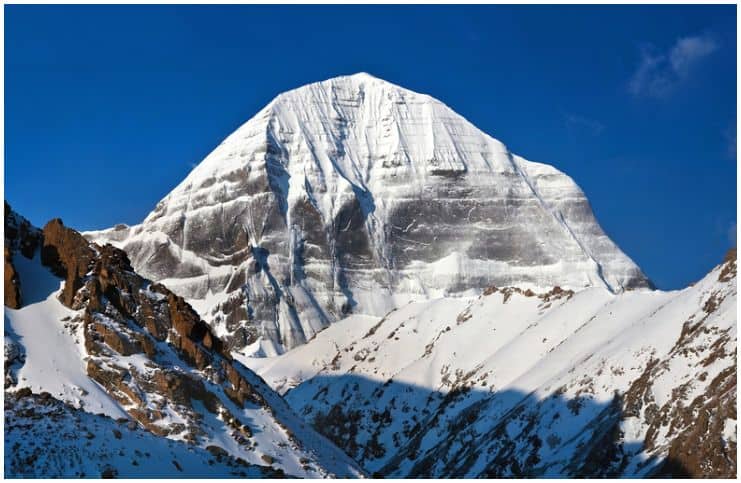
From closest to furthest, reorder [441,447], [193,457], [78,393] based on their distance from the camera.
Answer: [193,457] < [78,393] < [441,447]

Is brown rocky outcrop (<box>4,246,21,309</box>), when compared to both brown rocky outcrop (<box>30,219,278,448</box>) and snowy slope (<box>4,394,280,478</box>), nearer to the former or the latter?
brown rocky outcrop (<box>30,219,278,448</box>)

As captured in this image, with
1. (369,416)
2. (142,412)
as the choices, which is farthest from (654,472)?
(369,416)

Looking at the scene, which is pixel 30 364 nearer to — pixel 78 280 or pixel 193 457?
pixel 78 280

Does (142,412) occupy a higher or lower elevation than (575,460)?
higher

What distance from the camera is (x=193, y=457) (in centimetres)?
6544

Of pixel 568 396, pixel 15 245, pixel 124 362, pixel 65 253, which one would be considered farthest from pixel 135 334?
pixel 568 396

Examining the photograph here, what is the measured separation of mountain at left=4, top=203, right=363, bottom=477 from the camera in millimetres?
84500

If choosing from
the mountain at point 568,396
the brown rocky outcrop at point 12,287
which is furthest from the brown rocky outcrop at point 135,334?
the mountain at point 568,396

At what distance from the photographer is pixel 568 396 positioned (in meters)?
133

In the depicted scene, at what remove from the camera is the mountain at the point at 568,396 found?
4188 inches

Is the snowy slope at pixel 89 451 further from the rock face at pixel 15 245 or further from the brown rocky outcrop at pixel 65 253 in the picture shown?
the brown rocky outcrop at pixel 65 253

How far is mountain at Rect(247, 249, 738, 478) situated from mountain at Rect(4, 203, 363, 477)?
2541 cm

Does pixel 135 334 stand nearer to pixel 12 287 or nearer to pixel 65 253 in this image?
pixel 12 287

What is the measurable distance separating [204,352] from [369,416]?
87.2m
